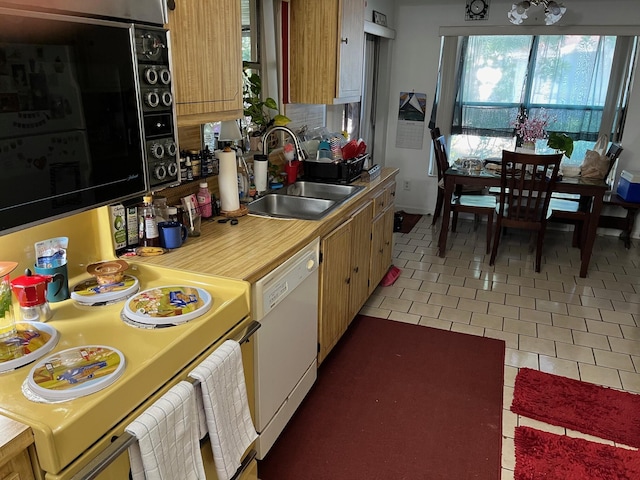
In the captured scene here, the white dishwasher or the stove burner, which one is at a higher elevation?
the stove burner

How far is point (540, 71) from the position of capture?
5.18 meters

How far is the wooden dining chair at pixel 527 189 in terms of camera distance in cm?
377

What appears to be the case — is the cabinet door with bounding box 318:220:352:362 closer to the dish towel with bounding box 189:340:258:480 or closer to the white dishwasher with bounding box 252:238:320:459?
the white dishwasher with bounding box 252:238:320:459

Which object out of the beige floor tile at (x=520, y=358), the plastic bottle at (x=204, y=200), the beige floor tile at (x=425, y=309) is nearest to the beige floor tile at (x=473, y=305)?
the beige floor tile at (x=425, y=309)

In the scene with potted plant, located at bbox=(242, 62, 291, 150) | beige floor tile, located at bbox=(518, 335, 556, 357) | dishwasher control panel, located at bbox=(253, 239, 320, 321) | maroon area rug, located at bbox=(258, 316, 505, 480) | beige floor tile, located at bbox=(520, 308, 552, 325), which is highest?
potted plant, located at bbox=(242, 62, 291, 150)

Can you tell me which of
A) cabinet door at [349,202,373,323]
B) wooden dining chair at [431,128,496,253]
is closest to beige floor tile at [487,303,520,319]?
cabinet door at [349,202,373,323]

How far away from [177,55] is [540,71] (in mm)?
4698

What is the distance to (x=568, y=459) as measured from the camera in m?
2.05

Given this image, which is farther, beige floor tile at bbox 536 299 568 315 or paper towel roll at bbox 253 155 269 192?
beige floor tile at bbox 536 299 568 315

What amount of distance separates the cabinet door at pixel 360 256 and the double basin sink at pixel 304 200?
0.16 meters

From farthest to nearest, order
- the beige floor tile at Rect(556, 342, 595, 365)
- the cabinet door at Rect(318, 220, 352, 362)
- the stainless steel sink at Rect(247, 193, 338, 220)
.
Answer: the beige floor tile at Rect(556, 342, 595, 365) → the stainless steel sink at Rect(247, 193, 338, 220) → the cabinet door at Rect(318, 220, 352, 362)

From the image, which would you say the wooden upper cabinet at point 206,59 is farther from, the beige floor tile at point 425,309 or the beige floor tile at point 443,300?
the beige floor tile at point 443,300

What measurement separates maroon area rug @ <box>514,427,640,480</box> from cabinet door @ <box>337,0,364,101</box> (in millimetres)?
→ 2290

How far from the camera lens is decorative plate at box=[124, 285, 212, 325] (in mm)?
1393
